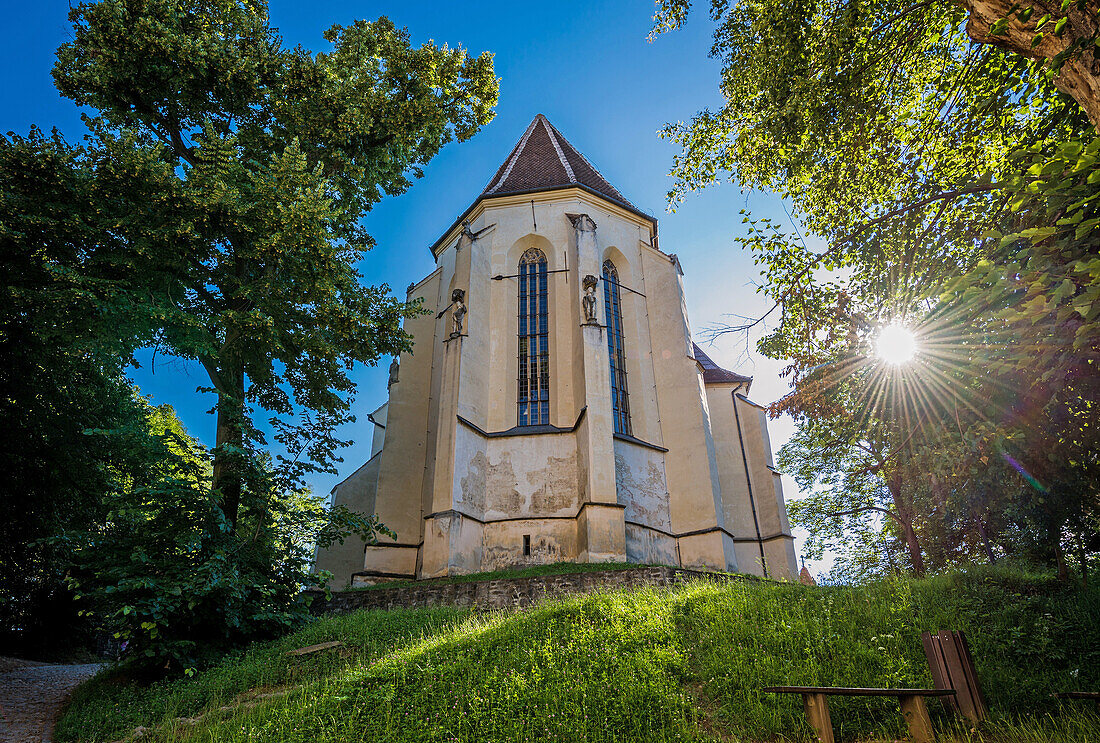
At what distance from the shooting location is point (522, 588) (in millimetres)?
12070

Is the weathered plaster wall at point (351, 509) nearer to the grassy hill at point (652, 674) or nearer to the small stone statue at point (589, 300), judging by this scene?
the small stone statue at point (589, 300)

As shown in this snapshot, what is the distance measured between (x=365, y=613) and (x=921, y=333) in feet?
33.7

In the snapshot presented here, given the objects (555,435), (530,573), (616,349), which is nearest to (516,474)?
(555,435)

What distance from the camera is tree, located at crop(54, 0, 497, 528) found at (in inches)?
398

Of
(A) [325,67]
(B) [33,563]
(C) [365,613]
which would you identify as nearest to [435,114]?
(A) [325,67]

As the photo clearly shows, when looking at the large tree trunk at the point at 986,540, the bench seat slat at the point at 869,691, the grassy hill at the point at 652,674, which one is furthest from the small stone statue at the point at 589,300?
the bench seat slat at the point at 869,691

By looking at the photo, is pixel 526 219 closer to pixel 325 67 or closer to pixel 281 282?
pixel 325 67

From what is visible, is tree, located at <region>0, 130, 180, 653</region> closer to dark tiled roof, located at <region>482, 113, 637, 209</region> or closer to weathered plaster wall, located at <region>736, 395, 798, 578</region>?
dark tiled roof, located at <region>482, 113, 637, 209</region>

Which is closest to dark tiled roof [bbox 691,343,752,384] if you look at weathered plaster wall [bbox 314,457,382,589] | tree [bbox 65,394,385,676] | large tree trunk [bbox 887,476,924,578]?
large tree trunk [bbox 887,476,924,578]

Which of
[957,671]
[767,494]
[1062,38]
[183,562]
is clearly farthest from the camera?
[767,494]

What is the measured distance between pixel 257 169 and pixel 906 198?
1090 cm

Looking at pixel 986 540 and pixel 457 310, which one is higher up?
pixel 457 310

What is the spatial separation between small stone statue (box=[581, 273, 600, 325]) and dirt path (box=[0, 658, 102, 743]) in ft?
45.3

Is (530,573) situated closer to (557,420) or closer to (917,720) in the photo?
(557,420)
